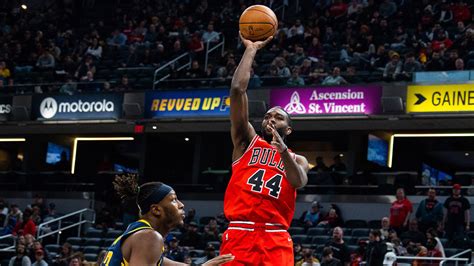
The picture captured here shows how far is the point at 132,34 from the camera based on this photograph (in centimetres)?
3050

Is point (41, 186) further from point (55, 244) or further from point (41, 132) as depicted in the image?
point (55, 244)

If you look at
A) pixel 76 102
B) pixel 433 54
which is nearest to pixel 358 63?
pixel 433 54

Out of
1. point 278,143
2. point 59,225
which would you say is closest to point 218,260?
point 278,143

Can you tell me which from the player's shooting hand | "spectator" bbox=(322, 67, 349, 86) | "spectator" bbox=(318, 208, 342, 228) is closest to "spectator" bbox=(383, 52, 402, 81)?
"spectator" bbox=(322, 67, 349, 86)

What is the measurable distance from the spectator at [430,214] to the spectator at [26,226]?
8992 millimetres

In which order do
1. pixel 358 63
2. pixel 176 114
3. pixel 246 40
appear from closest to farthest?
pixel 246 40 → pixel 358 63 → pixel 176 114

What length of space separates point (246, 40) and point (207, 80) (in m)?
16.5

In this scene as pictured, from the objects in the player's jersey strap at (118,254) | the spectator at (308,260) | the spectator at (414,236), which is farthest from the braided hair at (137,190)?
the spectator at (414,236)

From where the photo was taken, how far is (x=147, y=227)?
6820 millimetres

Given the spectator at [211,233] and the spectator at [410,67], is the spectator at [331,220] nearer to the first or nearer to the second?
the spectator at [211,233]

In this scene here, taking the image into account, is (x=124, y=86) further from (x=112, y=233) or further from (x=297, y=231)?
(x=297, y=231)

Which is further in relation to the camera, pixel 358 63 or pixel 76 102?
pixel 76 102

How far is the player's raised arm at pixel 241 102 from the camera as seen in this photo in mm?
8398

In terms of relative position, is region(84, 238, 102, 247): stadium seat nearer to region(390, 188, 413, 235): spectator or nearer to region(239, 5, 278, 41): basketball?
region(390, 188, 413, 235): spectator
